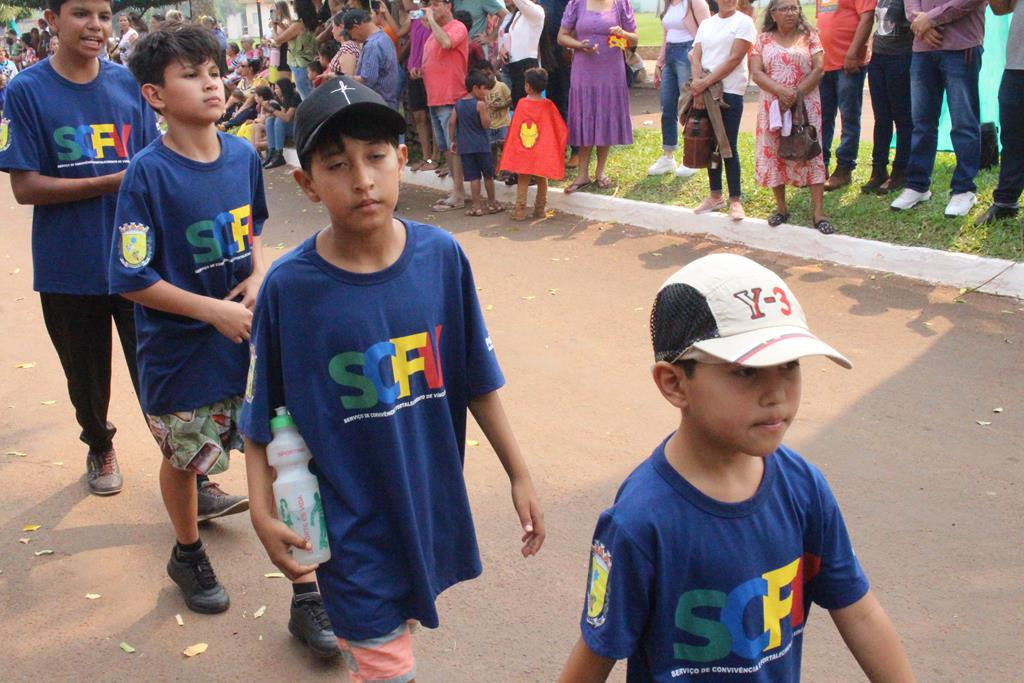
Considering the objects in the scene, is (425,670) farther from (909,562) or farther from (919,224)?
(919,224)

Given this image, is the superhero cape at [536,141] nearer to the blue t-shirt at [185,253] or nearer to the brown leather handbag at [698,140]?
the brown leather handbag at [698,140]

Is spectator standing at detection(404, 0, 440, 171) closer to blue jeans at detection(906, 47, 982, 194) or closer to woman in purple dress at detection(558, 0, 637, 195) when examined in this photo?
woman in purple dress at detection(558, 0, 637, 195)

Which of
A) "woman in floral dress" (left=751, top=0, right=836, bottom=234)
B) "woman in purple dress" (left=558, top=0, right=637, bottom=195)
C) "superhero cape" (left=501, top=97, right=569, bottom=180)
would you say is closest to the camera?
"woman in floral dress" (left=751, top=0, right=836, bottom=234)

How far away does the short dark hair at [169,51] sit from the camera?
356cm

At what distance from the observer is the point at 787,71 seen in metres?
8.29

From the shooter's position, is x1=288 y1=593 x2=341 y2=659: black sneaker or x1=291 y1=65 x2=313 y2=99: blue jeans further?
x1=291 y1=65 x2=313 y2=99: blue jeans

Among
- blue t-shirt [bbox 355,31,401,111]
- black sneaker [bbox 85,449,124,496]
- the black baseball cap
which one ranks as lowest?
black sneaker [bbox 85,449,124,496]

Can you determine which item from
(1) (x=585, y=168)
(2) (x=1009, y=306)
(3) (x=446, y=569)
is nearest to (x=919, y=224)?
(2) (x=1009, y=306)

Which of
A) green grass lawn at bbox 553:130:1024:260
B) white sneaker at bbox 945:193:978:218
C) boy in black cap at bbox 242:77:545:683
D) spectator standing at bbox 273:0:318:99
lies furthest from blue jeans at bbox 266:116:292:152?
boy in black cap at bbox 242:77:545:683

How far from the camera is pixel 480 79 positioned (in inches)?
413

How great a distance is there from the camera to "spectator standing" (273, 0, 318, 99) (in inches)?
587

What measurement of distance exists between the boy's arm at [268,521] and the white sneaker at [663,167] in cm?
834

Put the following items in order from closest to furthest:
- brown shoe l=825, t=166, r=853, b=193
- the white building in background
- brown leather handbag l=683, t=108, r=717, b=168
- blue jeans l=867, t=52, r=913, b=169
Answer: blue jeans l=867, t=52, r=913, b=169 < brown leather handbag l=683, t=108, r=717, b=168 < brown shoe l=825, t=166, r=853, b=193 < the white building in background

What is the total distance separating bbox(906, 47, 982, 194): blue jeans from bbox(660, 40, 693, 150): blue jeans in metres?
2.71
